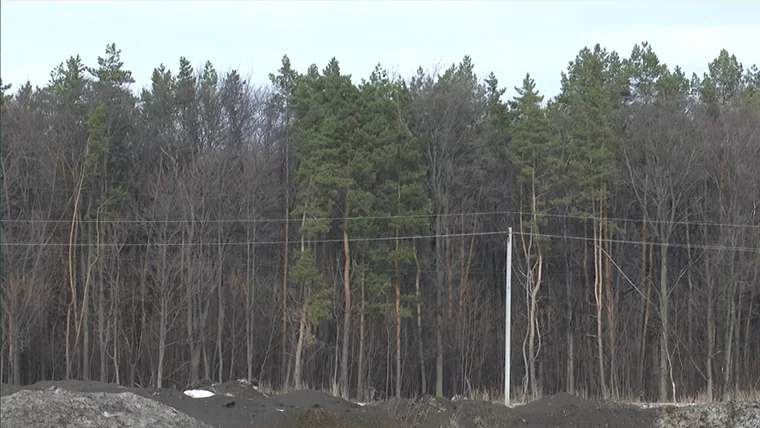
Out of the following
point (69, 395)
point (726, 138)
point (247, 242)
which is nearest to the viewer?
point (69, 395)

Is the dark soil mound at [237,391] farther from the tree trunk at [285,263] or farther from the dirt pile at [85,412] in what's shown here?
the tree trunk at [285,263]

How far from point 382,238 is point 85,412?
24342 mm

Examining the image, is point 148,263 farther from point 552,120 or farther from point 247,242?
point 552,120

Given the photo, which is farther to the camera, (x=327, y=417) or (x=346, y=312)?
(x=346, y=312)

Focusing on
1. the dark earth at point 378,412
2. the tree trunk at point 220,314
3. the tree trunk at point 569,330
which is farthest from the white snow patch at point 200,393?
the tree trunk at point 569,330

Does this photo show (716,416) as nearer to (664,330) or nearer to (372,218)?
(664,330)

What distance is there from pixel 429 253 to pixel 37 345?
1681 cm

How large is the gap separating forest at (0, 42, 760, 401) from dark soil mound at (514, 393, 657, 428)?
16336 mm

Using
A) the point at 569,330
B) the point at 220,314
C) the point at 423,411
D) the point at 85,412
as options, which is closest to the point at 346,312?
the point at 220,314

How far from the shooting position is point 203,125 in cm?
4247

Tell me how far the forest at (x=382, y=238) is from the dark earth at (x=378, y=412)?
1586 centimetres

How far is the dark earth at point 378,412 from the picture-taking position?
17703mm

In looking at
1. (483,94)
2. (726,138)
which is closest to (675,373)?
(726,138)

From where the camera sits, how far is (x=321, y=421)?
17672mm
